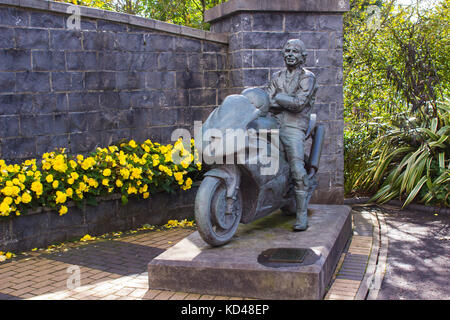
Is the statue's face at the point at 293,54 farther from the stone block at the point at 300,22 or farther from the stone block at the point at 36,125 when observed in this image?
the stone block at the point at 36,125

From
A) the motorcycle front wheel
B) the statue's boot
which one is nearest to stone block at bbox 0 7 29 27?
the motorcycle front wheel

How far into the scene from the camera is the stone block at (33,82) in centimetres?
641

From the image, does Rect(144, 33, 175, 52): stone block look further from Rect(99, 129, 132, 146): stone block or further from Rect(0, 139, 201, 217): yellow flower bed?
Rect(0, 139, 201, 217): yellow flower bed

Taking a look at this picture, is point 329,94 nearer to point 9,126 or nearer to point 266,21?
point 266,21

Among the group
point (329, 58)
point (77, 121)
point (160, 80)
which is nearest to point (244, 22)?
point (329, 58)

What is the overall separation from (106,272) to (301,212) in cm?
195

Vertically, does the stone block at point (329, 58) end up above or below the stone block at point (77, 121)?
above

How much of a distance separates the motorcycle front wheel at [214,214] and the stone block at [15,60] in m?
3.22

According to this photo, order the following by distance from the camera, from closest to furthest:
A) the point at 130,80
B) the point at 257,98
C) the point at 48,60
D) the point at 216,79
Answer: the point at 257,98, the point at 48,60, the point at 130,80, the point at 216,79

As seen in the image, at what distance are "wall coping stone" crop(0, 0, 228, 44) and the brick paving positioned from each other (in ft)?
9.60

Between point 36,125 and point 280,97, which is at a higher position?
point 280,97

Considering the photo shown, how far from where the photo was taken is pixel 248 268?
415 centimetres

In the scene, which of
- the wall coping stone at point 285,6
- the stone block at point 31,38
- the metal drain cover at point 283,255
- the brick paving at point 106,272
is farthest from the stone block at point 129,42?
Answer: the metal drain cover at point 283,255

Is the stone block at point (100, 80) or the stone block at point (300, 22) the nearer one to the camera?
the stone block at point (100, 80)
